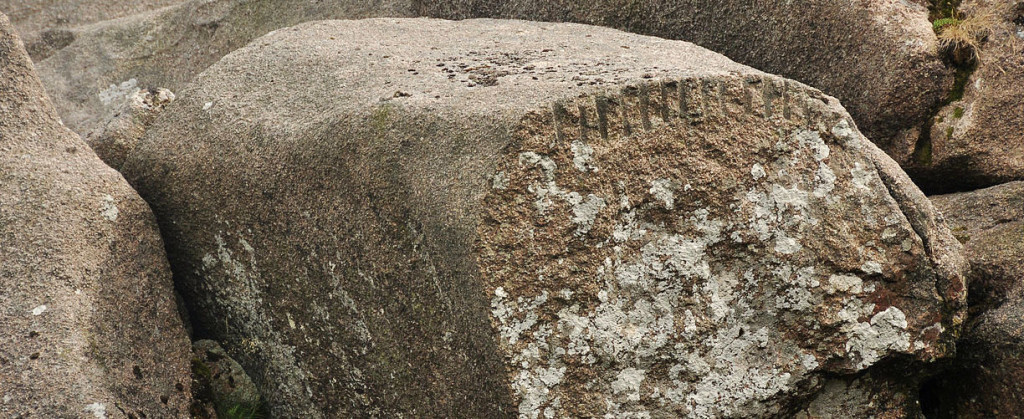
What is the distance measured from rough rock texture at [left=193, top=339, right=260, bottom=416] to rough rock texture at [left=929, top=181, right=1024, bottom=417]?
10.7ft

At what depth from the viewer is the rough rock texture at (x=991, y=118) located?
463cm

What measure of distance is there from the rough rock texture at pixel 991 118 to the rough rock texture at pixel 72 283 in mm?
4066

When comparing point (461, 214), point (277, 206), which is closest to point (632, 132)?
point (461, 214)

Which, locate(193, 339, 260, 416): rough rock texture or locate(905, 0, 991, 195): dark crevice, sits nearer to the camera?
locate(193, 339, 260, 416): rough rock texture

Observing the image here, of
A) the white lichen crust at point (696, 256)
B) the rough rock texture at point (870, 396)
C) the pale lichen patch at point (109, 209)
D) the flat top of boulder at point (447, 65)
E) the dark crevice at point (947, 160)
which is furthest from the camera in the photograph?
the dark crevice at point (947, 160)

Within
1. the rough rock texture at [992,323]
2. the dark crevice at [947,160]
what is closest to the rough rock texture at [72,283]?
the rough rock texture at [992,323]

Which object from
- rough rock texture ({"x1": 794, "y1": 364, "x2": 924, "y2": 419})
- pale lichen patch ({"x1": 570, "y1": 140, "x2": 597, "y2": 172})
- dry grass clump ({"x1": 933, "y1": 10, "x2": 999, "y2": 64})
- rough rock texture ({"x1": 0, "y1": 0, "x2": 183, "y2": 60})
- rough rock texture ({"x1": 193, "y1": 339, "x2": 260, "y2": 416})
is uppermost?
dry grass clump ({"x1": 933, "y1": 10, "x2": 999, "y2": 64})

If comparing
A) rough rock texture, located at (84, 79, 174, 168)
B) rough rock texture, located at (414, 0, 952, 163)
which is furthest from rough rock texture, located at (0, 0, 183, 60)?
rough rock texture, located at (414, 0, 952, 163)

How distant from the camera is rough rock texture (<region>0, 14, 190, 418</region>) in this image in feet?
12.0

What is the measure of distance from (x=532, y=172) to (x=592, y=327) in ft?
2.06

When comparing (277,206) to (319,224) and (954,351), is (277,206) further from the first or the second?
(954,351)

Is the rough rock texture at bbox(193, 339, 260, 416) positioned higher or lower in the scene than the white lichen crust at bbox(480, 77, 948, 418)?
lower

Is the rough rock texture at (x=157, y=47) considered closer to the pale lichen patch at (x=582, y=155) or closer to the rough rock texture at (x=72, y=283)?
the rough rock texture at (x=72, y=283)

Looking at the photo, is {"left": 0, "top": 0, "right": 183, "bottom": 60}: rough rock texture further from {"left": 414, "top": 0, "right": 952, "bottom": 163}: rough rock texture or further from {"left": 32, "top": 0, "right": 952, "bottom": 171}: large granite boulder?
{"left": 414, "top": 0, "right": 952, "bottom": 163}: rough rock texture
